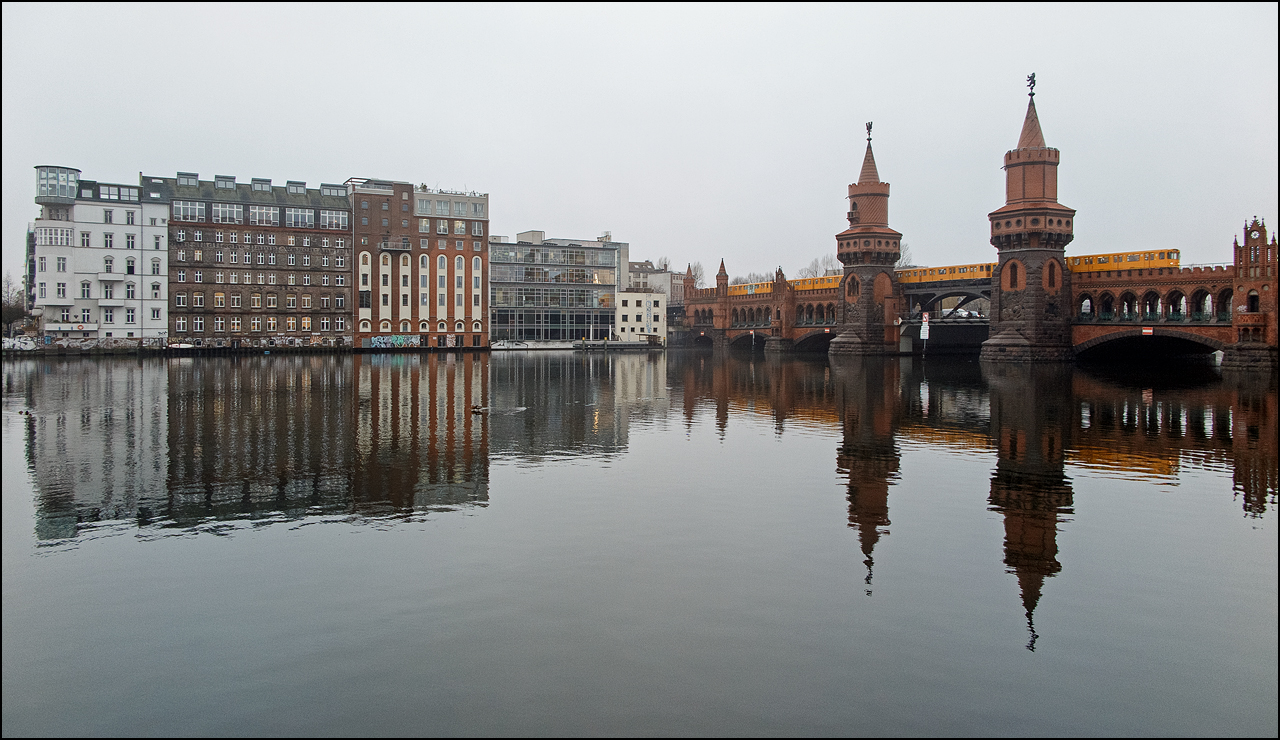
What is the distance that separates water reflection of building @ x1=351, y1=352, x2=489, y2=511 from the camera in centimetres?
1812

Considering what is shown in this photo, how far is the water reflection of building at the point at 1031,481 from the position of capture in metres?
13.1

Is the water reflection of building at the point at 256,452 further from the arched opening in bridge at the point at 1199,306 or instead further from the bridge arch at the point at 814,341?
the bridge arch at the point at 814,341

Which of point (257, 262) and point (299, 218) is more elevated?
point (299, 218)

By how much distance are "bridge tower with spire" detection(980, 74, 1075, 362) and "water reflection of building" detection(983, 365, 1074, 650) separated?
36.1 meters

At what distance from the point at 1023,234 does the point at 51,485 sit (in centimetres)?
7749

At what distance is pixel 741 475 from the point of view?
20.8 meters

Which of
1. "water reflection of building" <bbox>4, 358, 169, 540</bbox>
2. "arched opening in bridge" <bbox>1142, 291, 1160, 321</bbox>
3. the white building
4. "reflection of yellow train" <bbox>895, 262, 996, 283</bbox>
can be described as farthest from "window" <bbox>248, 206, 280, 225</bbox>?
"arched opening in bridge" <bbox>1142, 291, 1160, 321</bbox>

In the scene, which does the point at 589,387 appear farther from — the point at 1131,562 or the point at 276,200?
the point at 276,200

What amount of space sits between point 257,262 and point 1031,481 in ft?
341

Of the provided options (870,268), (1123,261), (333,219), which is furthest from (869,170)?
(333,219)

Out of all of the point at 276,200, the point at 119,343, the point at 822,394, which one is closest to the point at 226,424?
the point at 822,394

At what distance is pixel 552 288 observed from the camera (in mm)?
132125

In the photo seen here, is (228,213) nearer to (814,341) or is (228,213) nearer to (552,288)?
(552,288)

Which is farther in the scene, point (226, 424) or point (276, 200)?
point (276, 200)
